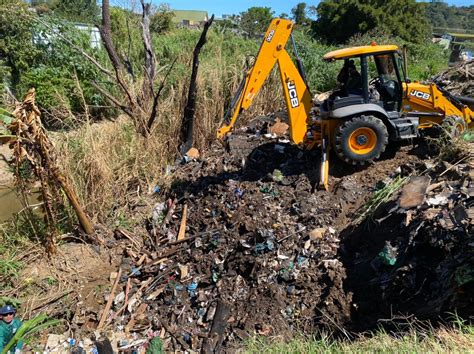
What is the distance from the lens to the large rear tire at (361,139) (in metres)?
5.65

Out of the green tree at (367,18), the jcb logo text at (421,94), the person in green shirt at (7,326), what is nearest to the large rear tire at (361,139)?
the jcb logo text at (421,94)

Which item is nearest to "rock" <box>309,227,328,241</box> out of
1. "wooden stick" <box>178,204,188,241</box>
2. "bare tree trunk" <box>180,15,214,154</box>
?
"wooden stick" <box>178,204,188,241</box>

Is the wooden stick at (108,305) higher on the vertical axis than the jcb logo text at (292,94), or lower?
lower

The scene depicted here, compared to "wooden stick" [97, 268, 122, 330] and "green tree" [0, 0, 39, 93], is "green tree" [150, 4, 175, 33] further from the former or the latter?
"wooden stick" [97, 268, 122, 330]

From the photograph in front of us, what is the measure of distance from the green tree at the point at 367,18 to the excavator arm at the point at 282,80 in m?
21.4

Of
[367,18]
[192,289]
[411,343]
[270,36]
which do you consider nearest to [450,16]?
[367,18]

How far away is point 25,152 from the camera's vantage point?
4.65 metres

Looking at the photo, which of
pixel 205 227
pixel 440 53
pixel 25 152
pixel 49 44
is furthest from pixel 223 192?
pixel 440 53

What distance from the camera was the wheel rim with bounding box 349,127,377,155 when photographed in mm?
5723

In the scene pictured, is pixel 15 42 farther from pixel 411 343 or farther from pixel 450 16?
pixel 450 16

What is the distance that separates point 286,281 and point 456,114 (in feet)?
12.1

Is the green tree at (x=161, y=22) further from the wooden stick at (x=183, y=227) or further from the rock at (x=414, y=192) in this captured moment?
the rock at (x=414, y=192)

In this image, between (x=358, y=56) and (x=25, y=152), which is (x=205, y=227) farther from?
(x=358, y=56)

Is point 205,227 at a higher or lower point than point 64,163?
lower
